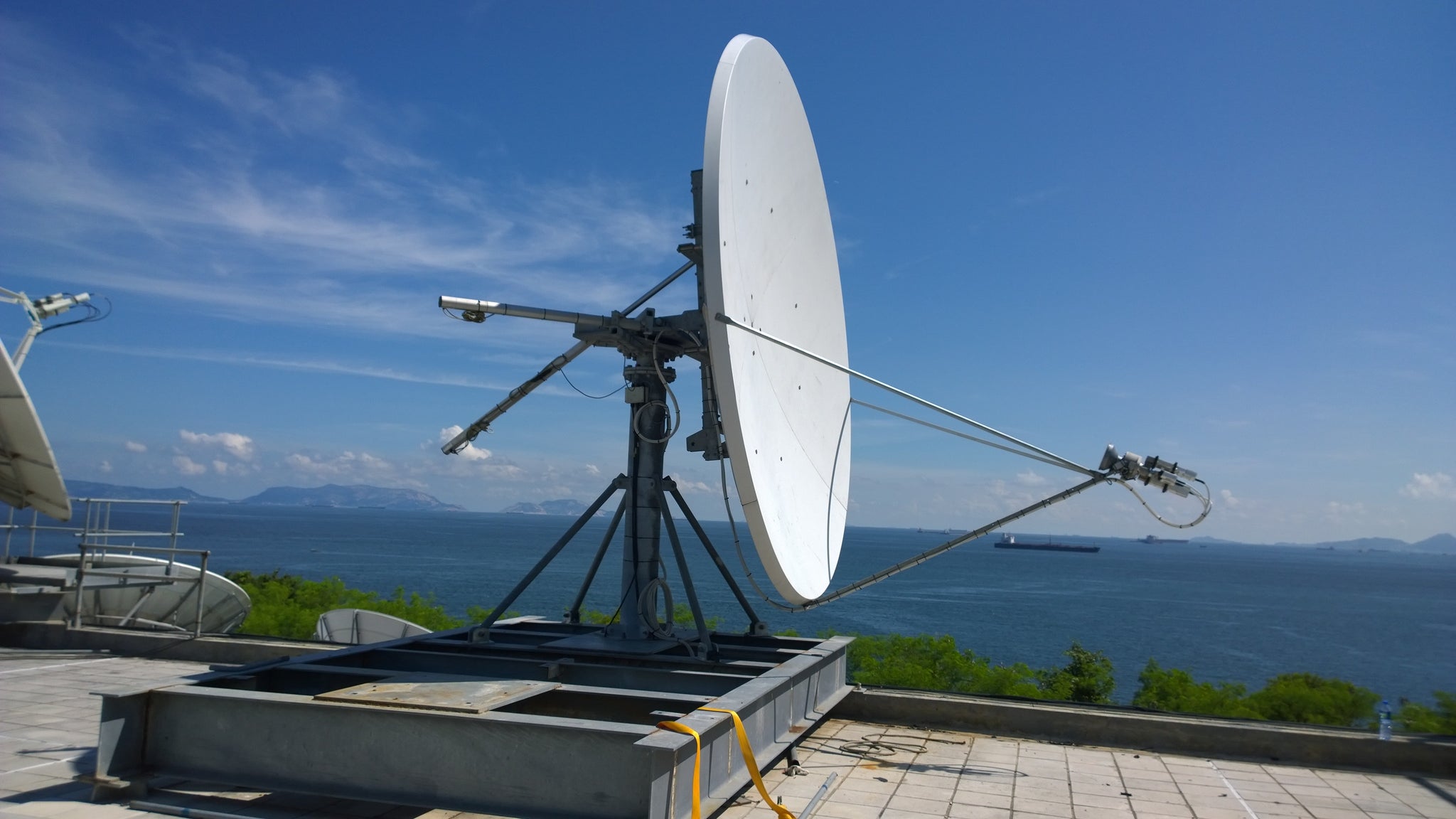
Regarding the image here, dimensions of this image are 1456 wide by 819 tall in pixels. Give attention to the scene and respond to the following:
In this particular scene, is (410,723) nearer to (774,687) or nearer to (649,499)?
(774,687)

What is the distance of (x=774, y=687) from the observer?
8352mm

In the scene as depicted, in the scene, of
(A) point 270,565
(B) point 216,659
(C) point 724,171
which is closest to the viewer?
(C) point 724,171

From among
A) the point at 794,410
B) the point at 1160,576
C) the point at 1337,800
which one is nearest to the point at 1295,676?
the point at 1337,800

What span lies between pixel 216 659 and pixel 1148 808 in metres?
12.7

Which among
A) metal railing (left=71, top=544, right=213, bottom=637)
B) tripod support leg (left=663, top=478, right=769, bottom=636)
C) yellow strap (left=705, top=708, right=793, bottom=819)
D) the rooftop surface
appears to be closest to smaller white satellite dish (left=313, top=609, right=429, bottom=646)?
metal railing (left=71, top=544, right=213, bottom=637)

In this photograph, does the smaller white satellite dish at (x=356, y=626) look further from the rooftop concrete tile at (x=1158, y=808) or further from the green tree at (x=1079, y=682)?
the green tree at (x=1079, y=682)

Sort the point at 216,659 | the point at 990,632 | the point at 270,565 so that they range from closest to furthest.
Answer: the point at 216,659, the point at 990,632, the point at 270,565

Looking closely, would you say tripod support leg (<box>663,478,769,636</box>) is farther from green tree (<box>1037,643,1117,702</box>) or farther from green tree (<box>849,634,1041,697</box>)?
green tree (<box>1037,643,1117,702</box>)

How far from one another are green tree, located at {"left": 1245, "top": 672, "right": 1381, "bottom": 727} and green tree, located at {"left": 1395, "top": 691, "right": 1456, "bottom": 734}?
705 centimetres

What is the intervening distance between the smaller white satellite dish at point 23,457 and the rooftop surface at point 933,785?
4.09 m

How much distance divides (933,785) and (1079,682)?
47.2 ft

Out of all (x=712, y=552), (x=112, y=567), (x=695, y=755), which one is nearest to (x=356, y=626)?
(x=112, y=567)

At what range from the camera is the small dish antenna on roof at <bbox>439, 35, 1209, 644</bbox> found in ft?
25.4

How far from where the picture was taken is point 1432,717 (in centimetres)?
1166
